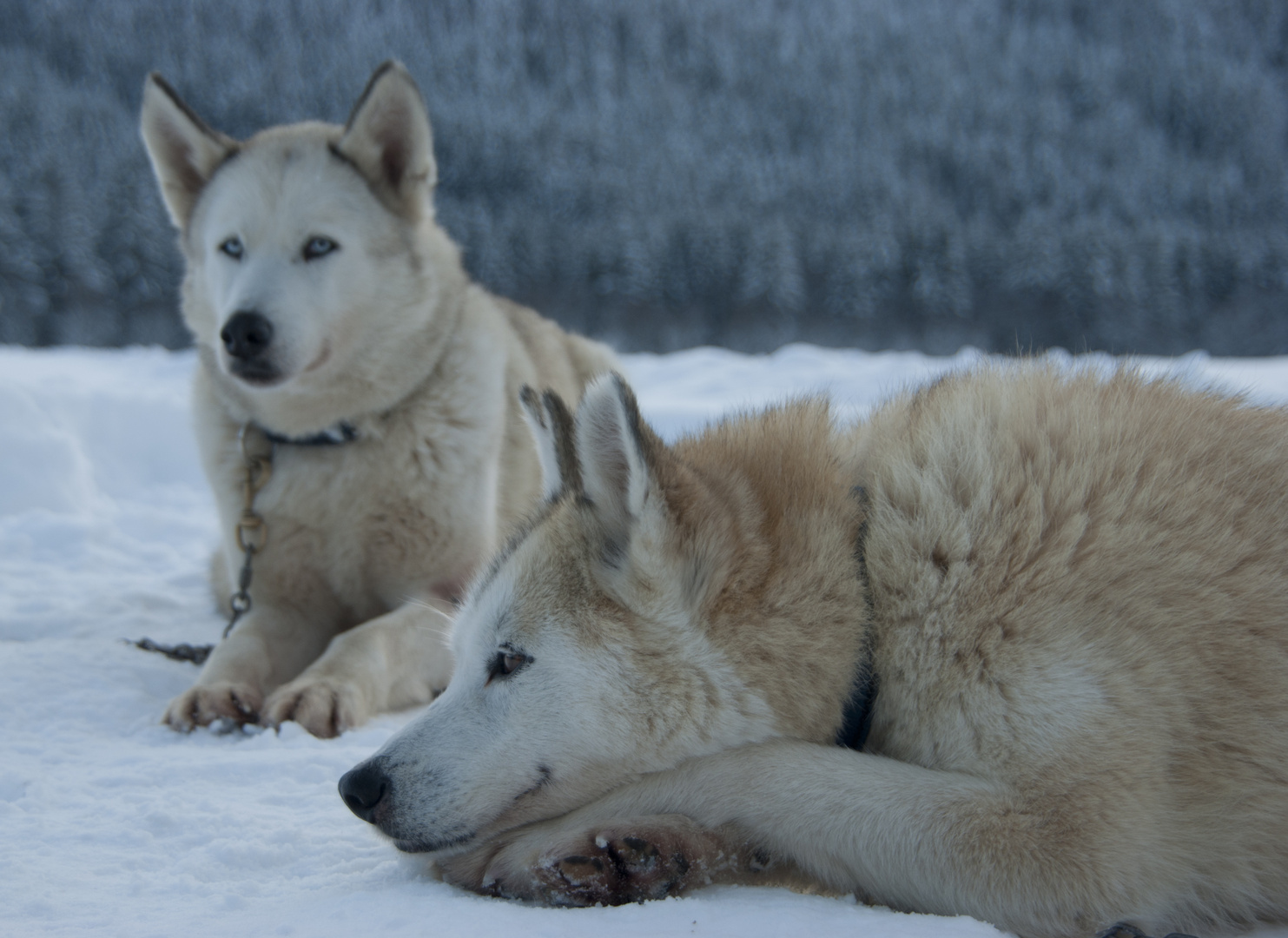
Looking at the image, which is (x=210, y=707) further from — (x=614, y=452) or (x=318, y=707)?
(x=614, y=452)

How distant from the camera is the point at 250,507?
3000 mm

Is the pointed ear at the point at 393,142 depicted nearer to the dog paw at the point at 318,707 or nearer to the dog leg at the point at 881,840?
the dog paw at the point at 318,707

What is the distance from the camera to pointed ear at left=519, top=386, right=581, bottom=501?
1624mm

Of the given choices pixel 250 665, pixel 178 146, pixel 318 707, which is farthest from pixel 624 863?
pixel 178 146

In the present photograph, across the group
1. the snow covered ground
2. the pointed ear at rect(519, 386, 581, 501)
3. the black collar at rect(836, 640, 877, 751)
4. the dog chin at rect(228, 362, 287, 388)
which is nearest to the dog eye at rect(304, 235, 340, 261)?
the dog chin at rect(228, 362, 287, 388)

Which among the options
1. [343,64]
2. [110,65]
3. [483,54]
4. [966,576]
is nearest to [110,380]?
[110,65]

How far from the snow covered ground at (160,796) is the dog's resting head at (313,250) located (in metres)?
1.00

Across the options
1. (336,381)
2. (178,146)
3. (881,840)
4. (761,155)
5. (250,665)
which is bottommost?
(250,665)

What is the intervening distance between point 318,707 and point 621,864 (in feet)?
4.40

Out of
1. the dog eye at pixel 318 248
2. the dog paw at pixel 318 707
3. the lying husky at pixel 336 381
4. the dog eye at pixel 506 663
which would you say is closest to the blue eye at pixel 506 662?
the dog eye at pixel 506 663

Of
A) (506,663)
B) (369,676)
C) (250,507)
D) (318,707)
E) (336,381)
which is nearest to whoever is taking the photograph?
(506,663)

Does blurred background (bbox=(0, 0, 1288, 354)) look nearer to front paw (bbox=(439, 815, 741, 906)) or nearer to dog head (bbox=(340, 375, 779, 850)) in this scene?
dog head (bbox=(340, 375, 779, 850))

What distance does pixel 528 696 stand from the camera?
1.43m

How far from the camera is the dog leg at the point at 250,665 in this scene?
236 cm
